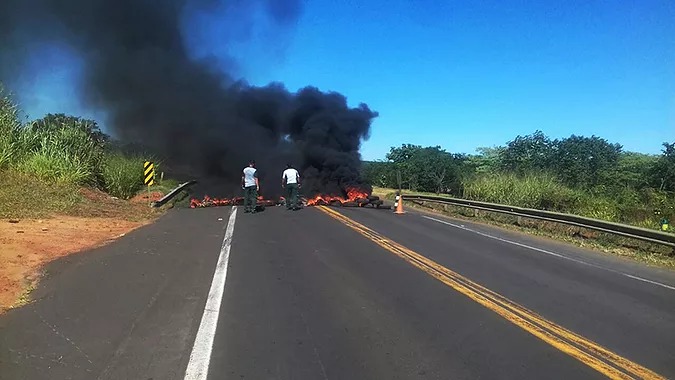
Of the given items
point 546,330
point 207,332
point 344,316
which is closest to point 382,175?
point 344,316

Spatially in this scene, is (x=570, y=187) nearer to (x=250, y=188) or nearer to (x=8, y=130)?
(x=250, y=188)

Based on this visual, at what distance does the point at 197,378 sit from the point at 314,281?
138 inches

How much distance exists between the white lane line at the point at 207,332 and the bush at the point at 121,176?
15617mm

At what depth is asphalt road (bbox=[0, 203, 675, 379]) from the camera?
4.40 meters

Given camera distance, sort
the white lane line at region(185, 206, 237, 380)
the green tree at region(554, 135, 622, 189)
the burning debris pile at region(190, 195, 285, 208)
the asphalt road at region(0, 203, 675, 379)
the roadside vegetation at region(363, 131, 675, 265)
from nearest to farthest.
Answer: the white lane line at region(185, 206, 237, 380) < the asphalt road at region(0, 203, 675, 379) < the roadside vegetation at region(363, 131, 675, 265) < the burning debris pile at region(190, 195, 285, 208) < the green tree at region(554, 135, 622, 189)

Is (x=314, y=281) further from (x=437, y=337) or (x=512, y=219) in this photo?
(x=512, y=219)

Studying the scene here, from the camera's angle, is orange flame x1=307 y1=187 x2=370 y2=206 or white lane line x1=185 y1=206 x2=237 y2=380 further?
orange flame x1=307 y1=187 x2=370 y2=206

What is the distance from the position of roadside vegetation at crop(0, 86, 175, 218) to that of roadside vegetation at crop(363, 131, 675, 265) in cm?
A: 1170

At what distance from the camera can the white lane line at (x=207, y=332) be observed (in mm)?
4223

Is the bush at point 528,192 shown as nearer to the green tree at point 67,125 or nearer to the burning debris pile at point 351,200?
the burning debris pile at point 351,200

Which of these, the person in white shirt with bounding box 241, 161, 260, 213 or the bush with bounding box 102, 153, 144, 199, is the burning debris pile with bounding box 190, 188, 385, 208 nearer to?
the bush with bounding box 102, 153, 144, 199

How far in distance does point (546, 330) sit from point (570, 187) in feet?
75.0

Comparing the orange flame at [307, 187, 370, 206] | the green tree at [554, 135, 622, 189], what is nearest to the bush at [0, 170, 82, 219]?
the orange flame at [307, 187, 370, 206]

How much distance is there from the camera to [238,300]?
6375 millimetres
